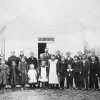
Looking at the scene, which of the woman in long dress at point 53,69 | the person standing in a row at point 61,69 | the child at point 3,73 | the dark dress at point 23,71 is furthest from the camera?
the woman in long dress at point 53,69

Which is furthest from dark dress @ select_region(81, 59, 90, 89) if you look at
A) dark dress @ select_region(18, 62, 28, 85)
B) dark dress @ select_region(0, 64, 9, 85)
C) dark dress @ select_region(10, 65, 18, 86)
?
dark dress @ select_region(0, 64, 9, 85)

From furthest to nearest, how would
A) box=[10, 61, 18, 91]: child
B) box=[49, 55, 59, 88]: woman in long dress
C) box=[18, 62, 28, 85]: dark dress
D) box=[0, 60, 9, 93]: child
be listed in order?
1. box=[49, 55, 59, 88]: woman in long dress
2. box=[18, 62, 28, 85]: dark dress
3. box=[10, 61, 18, 91]: child
4. box=[0, 60, 9, 93]: child

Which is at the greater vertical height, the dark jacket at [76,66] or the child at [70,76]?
the dark jacket at [76,66]

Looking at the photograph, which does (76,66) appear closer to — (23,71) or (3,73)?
(23,71)

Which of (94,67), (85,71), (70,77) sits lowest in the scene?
(70,77)

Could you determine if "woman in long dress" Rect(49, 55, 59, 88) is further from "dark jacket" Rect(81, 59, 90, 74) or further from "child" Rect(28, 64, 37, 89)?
"dark jacket" Rect(81, 59, 90, 74)

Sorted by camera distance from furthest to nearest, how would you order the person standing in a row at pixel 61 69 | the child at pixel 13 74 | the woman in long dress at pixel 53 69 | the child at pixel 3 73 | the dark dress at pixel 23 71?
the woman in long dress at pixel 53 69, the person standing in a row at pixel 61 69, the dark dress at pixel 23 71, the child at pixel 13 74, the child at pixel 3 73

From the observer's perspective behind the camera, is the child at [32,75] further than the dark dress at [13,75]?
Yes

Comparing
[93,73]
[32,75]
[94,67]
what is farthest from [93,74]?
[32,75]

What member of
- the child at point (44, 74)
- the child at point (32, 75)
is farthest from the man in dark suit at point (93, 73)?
the child at point (32, 75)

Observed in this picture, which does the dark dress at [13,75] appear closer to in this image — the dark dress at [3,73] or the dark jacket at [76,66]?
the dark dress at [3,73]

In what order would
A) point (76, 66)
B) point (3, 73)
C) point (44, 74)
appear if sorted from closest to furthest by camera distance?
point (3, 73) → point (76, 66) → point (44, 74)

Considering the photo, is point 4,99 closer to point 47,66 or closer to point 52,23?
point 47,66

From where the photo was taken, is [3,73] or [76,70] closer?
[3,73]
